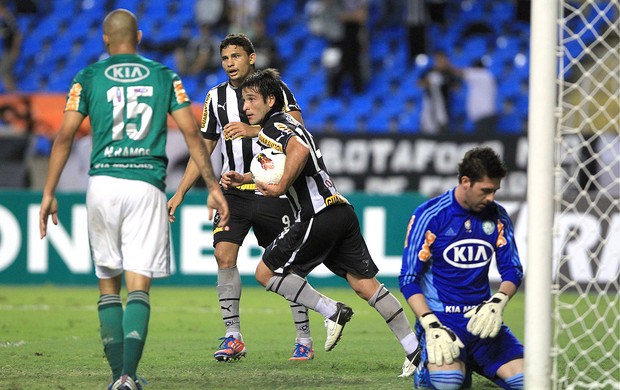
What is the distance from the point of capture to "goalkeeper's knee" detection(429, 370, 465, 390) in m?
5.37

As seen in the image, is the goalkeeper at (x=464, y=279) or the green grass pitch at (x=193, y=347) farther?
the green grass pitch at (x=193, y=347)

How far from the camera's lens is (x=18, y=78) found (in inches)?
703

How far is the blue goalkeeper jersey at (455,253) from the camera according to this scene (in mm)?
5531

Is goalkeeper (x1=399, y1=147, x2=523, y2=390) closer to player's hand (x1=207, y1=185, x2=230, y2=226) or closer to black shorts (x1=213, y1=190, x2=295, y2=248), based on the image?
player's hand (x1=207, y1=185, x2=230, y2=226)

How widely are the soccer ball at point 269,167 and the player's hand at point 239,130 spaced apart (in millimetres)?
567

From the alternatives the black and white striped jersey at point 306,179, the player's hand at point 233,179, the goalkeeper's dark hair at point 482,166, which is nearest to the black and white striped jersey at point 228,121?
the player's hand at point 233,179

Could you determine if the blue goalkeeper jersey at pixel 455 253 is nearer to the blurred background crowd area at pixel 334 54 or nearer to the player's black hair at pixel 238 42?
the player's black hair at pixel 238 42

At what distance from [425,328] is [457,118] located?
10.6 meters

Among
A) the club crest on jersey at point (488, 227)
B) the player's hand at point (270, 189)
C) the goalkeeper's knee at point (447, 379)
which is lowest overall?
the goalkeeper's knee at point (447, 379)

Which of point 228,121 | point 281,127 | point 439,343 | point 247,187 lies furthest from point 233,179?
point 439,343

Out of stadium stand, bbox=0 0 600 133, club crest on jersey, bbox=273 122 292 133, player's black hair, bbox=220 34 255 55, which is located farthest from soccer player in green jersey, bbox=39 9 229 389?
stadium stand, bbox=0 0 600 133

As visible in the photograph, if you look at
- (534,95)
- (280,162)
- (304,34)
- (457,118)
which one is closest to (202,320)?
(280,162)

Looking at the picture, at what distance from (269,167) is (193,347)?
6.44 ft

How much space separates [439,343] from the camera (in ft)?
17.4
